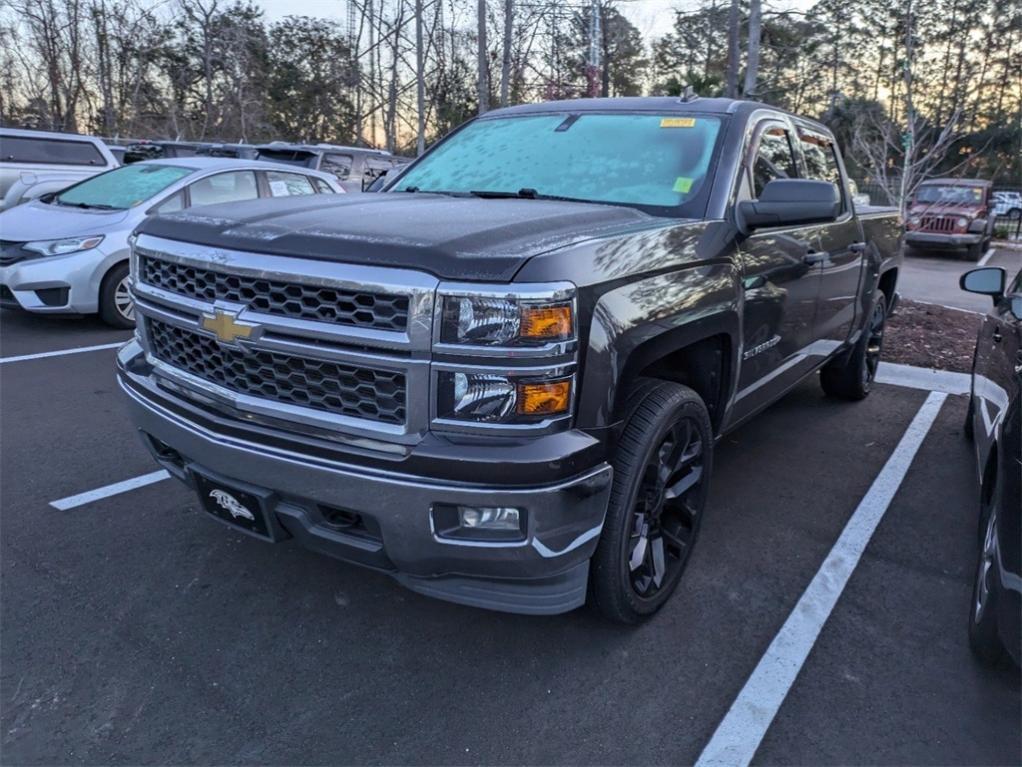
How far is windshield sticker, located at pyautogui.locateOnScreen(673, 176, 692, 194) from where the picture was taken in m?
3.26

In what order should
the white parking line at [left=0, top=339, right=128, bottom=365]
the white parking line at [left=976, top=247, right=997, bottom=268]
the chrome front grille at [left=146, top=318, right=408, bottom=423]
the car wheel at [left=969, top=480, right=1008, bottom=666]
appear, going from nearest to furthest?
the chrome front grille at [left=146, top=318, right=408, bottom=423]
the car wheel at [left=969, top=480, right=1008, bottom=666]
the white parking line at [left=0, top=339, right=128, bottom=365]
the white parking line at [left=976, top=247, right=997, bottom=268]

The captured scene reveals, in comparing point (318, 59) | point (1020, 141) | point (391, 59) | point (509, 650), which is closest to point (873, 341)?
point (509, 650)

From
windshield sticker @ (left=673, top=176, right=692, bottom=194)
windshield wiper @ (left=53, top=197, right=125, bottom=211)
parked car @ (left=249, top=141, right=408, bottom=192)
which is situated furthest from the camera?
parked car @ (left=249, top=141, right=408, bottom=192)

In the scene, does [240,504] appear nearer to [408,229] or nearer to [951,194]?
[408,229]

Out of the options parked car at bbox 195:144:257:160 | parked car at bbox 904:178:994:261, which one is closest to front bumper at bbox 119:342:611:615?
parked car at bbox 195:144:257:160

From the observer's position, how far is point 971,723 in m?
2.53

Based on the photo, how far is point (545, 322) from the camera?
7.02 ft

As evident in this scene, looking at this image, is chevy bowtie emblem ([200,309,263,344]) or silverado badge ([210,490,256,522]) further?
silverado badge ([210,490,256,522])

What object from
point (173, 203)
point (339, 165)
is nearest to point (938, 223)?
point (339, 165)

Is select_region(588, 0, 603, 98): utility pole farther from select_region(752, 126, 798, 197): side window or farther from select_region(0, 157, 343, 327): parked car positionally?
select_region(752, 126, 798, 197): side window

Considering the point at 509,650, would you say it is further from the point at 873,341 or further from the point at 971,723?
the point at 873,341

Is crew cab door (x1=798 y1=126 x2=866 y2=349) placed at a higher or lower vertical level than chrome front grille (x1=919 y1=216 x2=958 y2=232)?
higher

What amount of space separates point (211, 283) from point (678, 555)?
2039 millimetres

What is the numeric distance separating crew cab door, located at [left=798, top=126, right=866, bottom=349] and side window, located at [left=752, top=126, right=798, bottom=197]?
12.2 inches
